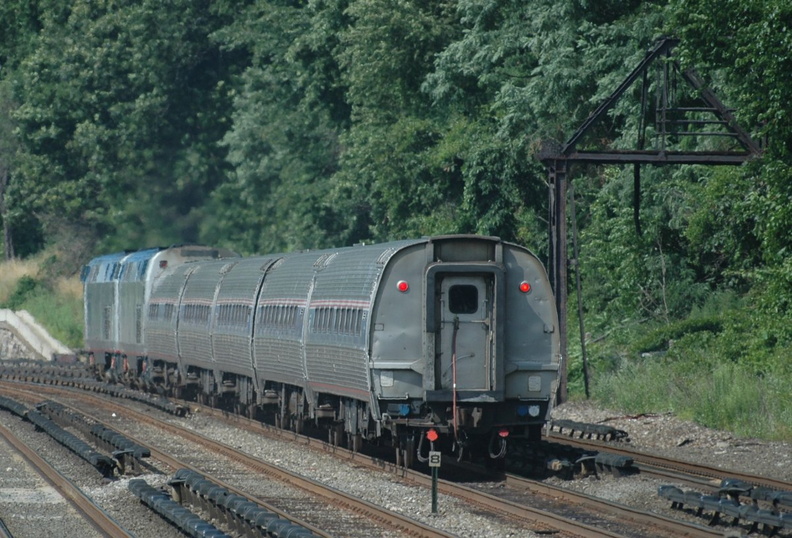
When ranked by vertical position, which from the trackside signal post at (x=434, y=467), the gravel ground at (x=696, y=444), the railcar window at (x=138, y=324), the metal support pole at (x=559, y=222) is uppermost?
the metal support pole at (x=559, y=222)

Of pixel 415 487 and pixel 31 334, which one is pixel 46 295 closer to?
pixel 31 334

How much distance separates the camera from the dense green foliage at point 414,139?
25359 millimetres

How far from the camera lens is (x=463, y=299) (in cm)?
1773

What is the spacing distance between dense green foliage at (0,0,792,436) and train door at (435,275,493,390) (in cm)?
676

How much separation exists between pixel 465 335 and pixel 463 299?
19.6 inches

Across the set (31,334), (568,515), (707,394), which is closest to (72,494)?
(568,515)

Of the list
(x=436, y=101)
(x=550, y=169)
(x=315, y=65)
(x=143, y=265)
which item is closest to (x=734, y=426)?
(x=550, y=169)

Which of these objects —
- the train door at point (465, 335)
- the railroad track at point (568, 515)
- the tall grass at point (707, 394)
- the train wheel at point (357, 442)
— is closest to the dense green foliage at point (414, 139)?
the tall grass at point (707, 394)

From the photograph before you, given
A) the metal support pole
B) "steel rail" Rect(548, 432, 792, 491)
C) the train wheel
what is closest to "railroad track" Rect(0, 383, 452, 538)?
the train wheel

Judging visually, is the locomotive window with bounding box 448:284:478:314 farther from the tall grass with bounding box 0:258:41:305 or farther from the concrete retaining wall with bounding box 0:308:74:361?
the tall grass with bounding box 0:258:41:305

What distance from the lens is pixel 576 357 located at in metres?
31.2

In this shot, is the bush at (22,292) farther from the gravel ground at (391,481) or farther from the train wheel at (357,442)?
the train wheel at (357,442)

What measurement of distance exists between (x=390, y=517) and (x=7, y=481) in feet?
20.9

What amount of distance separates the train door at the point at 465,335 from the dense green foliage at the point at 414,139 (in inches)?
266
